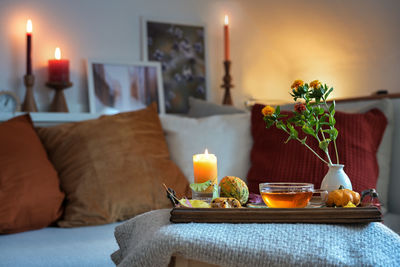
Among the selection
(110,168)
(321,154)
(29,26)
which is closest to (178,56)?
(29,26)

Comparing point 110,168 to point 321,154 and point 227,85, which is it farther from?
point 227,85

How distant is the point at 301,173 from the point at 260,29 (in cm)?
157

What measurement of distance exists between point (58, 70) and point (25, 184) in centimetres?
87

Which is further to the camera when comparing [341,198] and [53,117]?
[53,117]

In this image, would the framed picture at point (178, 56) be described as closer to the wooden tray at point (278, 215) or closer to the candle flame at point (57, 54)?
the candle flame at point (57, 54)

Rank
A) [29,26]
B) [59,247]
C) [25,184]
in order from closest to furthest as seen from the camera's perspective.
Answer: [59,247] → [25,184] → [29,26]

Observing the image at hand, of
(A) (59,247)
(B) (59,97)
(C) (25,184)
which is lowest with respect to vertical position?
(A) (59,247)

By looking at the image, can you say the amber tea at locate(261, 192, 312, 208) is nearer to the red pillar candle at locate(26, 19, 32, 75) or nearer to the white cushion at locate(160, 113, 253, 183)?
the white cushion at locate(160, 113, 253, 183)

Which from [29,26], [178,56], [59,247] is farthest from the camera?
[178,56]

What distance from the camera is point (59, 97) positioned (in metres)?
2.39

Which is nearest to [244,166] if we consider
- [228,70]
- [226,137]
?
[226,137]

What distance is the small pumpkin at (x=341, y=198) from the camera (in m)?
0.97

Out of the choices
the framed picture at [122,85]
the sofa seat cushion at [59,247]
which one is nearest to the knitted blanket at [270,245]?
the sofa seat cushion at [59,247]

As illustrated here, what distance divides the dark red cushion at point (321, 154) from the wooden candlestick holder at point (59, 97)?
1.01 m
